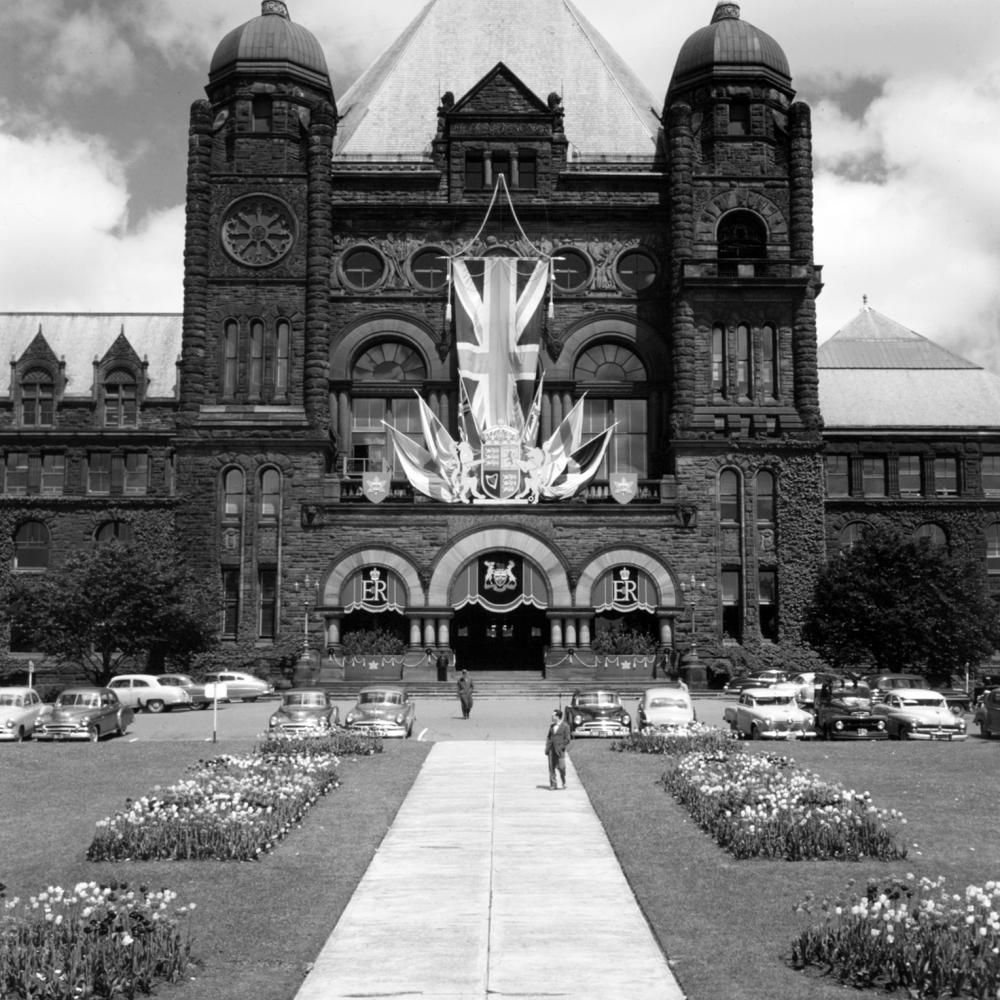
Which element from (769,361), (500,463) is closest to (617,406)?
(769,361)

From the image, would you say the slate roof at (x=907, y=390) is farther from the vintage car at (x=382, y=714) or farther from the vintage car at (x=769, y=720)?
the vintage car at (x=382, y=714)

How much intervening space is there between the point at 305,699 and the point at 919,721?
675 inches

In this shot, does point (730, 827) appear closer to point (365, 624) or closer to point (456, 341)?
point (365, 624)

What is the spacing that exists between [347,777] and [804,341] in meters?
44.5

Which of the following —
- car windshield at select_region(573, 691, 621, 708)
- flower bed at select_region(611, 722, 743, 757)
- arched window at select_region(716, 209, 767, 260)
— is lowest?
flower bed at select_region(611, 722, 743, 757)

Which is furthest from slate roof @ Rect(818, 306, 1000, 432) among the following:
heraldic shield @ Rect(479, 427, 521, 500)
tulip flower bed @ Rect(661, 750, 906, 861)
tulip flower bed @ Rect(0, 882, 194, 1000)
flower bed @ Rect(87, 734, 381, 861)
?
tulip flower bed @ Rect(0, 882, 194, 1000)

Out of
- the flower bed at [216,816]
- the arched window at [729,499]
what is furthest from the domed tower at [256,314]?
the flower bed at [216,816]

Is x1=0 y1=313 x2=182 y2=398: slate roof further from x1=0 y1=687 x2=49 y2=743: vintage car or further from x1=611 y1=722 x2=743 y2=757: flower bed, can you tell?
x1=611 y1=722 x2=743 y2=757: flower bed

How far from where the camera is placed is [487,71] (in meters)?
76.9

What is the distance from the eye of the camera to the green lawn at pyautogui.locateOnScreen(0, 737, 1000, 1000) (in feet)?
45.6

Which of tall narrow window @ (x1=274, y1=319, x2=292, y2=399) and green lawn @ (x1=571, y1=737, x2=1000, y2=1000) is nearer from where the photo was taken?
green lawn @ (x1=571, y1=737, x2=1000, y2=1000)

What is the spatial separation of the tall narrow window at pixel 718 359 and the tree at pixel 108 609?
87.5 ft

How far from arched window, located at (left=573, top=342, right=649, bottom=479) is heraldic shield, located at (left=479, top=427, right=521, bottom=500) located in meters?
7.01

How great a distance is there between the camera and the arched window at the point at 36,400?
262 feet
